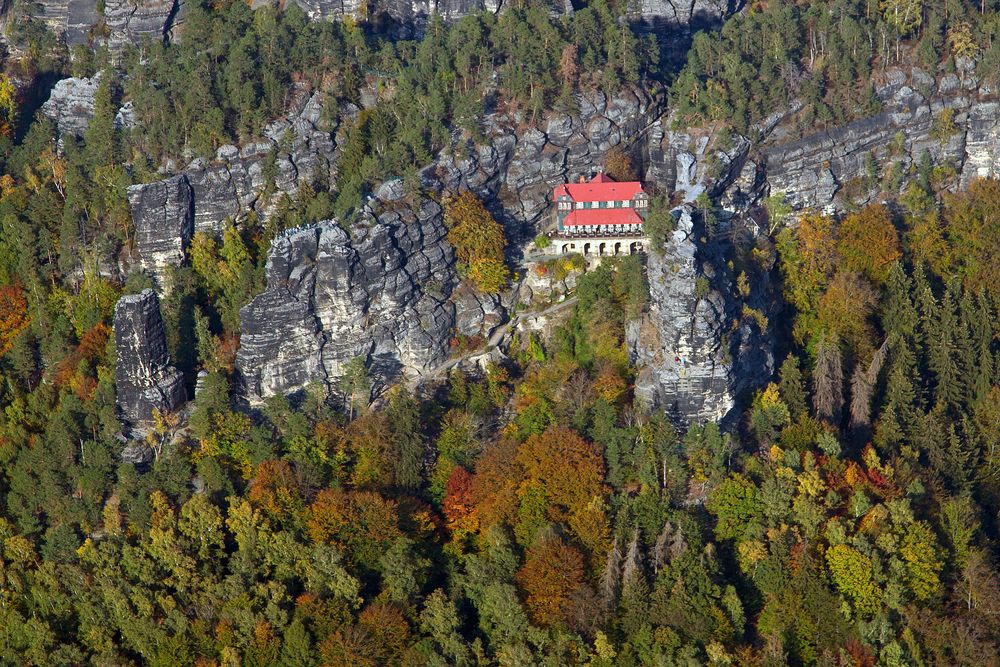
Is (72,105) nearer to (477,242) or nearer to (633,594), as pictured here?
(477,242)

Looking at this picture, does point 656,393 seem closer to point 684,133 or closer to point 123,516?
point 684,133

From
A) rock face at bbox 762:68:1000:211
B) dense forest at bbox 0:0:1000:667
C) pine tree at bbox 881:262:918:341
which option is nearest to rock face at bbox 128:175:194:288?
dense forest at bbox 0:0:1000:667

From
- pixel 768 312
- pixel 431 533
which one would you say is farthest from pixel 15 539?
pixel 768 312

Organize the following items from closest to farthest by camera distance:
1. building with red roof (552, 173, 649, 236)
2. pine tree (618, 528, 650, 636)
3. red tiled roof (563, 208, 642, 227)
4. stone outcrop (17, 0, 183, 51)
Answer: pine tree (618, 528, 650, 636), red tiled roof (563, 208, 642, 227), building with red roof (552, 173, 649, 236), stone outcrop (17, 0, 183, 51)

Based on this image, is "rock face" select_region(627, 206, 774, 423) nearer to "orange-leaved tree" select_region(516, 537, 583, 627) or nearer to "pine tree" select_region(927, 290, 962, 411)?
"orange-leaved tree" select_region(516, 537, 583, 627)

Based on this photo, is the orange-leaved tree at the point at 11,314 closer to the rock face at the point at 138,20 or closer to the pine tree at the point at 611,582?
the rock face at the point at 138,20

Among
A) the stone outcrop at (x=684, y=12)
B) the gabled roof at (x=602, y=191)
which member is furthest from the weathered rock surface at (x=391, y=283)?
the stone outcrop at (x=684, y=12)
